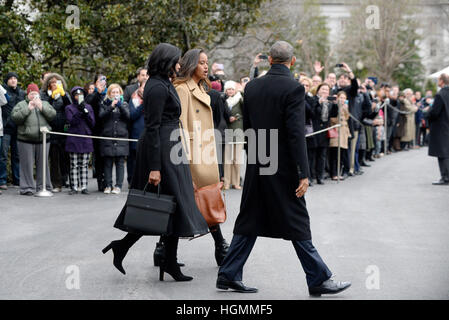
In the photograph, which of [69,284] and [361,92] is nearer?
[69,284]

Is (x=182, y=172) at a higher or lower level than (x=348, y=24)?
lower

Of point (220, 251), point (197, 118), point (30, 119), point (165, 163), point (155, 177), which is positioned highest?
point (30, 119)

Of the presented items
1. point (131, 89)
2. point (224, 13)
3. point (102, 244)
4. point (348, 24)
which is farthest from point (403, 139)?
point (348, 24)

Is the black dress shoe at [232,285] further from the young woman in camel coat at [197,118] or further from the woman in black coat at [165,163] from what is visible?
the young woman in camel coat at [197,118]

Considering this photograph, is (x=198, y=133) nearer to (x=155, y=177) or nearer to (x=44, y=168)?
(x=155, y=177)

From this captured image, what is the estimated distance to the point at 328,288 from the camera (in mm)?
6082

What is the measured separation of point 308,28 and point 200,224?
3920 cm

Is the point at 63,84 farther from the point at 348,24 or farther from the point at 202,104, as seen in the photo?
the point at 348,24

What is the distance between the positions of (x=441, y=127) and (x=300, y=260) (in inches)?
388

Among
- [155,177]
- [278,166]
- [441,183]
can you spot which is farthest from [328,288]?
[441,183]

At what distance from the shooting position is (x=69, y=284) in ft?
21.5
